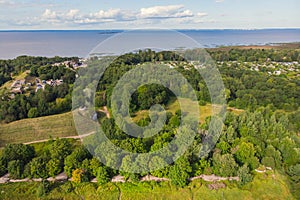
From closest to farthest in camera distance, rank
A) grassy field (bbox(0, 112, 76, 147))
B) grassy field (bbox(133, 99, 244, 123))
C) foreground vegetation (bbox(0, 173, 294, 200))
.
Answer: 1. foreground vegetation (bbox(0, 173, 294, 200))
2. grassy field (bbox(0, 112, 76, 147))
3. grassy field (bbox(133, 99, 244, 123))

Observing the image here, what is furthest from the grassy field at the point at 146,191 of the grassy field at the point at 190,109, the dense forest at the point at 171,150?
the grassy field at the point at 190,109

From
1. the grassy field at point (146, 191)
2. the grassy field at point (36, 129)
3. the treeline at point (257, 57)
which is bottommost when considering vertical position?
the grassy field at point (146, 191)

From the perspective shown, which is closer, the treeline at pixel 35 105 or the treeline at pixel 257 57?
the treeline at pixel 35 105

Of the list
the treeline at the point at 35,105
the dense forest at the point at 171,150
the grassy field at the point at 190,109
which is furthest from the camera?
the grassy field at the point at 190,109

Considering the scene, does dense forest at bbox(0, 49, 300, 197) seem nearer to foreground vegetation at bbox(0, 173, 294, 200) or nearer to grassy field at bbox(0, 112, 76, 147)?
foreground vegetation at bbox(0, 173, 294, 200)

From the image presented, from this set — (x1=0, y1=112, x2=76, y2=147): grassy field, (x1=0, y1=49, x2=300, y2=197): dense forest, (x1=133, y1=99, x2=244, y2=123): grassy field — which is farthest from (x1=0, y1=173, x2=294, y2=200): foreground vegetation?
(x1=133, y1=99, x2=244, y2=123): grassy field

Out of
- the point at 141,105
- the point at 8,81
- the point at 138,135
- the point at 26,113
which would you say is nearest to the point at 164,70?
the point at 141,105

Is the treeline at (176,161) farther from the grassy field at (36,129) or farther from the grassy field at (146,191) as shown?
the grassy field at (36,129)

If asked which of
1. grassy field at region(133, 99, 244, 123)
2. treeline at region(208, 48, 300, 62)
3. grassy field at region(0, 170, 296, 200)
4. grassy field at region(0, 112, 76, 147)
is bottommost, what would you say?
grassy field at region(0, 170, 296, 200)
